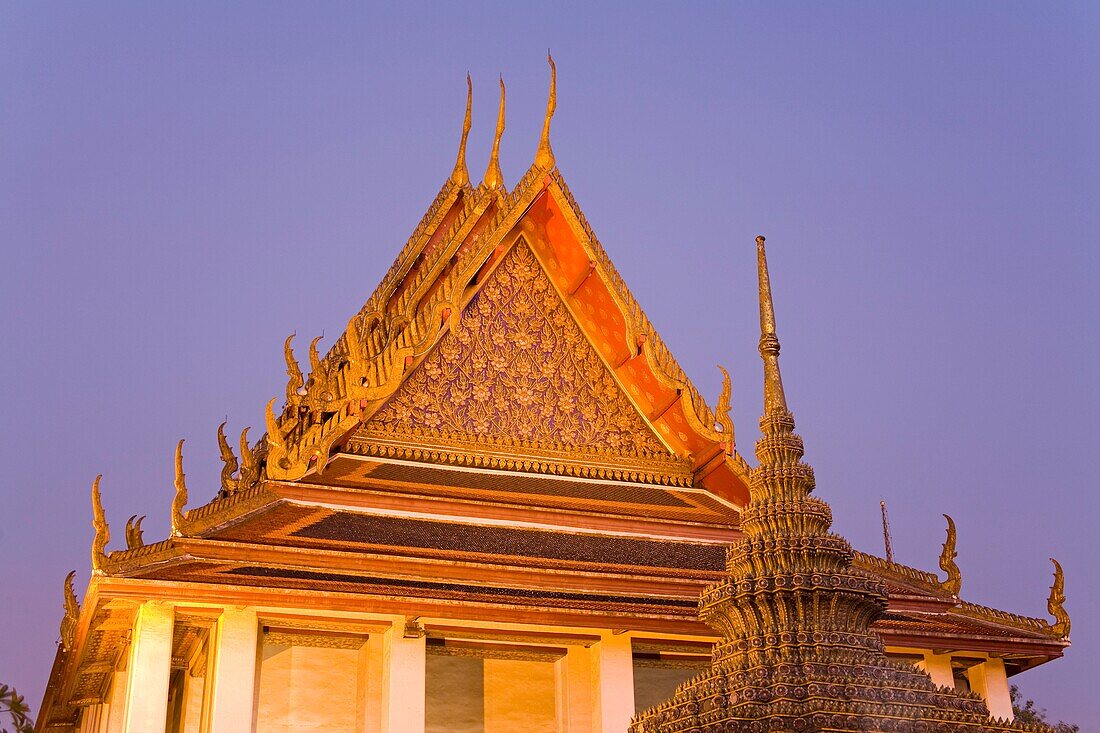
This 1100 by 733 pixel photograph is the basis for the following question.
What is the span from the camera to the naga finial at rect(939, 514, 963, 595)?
928 cm

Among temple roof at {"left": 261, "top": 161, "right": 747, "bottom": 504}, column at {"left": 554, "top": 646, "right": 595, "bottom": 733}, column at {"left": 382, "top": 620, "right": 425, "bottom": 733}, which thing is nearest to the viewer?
column at {"left": 382, "top": 620, "right": 425, "bottom": 733}

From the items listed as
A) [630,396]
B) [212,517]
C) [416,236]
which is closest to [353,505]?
[212,517]

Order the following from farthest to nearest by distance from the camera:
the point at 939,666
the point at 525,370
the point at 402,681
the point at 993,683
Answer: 1. the point at 525,370
2. the point at 993,683
3. the point at 939,666
4. the point at 402,681

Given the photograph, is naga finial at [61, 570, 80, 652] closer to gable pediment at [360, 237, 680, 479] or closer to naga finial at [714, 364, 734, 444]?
gable pediment at [360, 237, 680, 479]

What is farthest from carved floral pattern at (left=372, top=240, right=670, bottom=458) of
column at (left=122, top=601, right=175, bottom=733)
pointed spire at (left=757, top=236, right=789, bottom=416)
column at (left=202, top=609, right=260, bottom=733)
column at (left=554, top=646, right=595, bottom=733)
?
pointed spire at (left=757, top=236, right=789, bottom=416)

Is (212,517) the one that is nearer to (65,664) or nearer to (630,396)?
(65,664)

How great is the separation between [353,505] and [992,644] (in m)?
4.27

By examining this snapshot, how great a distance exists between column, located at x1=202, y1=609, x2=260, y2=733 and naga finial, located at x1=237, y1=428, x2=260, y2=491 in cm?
118

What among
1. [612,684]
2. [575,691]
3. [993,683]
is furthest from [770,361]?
[993,683]

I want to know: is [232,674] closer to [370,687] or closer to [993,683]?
[370,687]

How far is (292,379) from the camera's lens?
362 inches

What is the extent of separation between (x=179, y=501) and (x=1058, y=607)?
589 cm

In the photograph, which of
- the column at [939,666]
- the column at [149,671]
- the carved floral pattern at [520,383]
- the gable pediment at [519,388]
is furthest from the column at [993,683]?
the column at [149,671]

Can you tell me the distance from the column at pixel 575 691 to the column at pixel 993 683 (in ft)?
9.53
